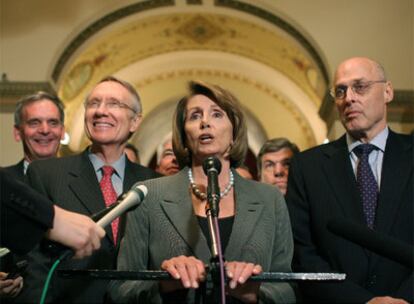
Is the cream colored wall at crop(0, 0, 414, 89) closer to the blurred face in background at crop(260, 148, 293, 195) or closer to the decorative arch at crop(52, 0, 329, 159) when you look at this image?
the decorative arch at crop(52, 0, 329, 159)

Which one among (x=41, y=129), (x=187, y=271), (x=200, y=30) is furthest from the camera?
(x=200, y=30)

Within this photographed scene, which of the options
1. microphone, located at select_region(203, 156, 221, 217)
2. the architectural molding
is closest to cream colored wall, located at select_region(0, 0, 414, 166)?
the architectural molding

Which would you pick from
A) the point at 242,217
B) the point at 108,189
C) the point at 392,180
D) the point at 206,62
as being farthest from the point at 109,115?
the point at 206,62

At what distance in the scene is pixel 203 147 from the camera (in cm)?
275

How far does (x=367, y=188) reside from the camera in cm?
309

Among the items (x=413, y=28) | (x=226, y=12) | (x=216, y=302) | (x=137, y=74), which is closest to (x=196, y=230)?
(x=216, y=302)

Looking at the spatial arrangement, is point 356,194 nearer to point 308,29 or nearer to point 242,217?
point 242,217

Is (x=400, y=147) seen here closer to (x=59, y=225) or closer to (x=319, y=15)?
(x=59, y=225)

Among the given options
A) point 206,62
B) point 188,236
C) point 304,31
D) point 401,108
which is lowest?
point 188,236

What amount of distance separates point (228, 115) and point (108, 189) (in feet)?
2.57

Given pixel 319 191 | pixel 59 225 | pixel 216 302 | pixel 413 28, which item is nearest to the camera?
pixel 59 225

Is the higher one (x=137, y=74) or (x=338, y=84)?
(x=137, y=74)

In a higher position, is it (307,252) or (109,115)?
(109,115)

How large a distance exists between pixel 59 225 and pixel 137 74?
13.9m
